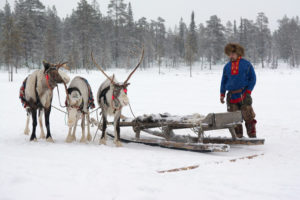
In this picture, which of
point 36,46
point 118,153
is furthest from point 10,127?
point 36,46

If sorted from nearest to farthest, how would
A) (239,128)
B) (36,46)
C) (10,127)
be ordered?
(239,128)
(10,127)
(36,46)

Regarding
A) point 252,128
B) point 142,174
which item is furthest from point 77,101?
point 252,128

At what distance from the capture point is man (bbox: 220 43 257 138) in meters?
5.93

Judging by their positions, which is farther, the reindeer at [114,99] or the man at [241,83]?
the reindeer at [114,99]

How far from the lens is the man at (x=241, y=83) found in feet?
19.5

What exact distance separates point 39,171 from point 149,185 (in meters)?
1.61

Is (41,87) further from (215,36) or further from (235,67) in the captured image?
(215,36)

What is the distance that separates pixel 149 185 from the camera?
10.1ft

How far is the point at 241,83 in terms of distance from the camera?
19.6 ft

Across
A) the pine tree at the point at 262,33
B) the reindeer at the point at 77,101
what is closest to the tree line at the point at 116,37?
the pine tree at the point at 262,33

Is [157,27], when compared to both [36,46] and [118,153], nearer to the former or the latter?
[36,46]

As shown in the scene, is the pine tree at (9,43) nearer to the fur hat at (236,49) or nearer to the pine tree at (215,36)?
the fur hat at (236,49)

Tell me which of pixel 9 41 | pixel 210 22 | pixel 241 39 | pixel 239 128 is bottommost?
pixel 239 128

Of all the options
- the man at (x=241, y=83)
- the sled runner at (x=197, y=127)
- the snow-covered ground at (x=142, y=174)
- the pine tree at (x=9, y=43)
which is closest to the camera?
the snow-covered ground at (x=142, y=174)
